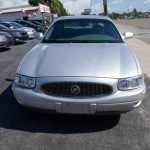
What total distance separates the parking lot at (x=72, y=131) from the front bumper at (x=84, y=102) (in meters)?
0.33

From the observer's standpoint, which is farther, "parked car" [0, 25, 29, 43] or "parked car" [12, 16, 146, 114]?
"parked car" [0, 25, 29, 43]

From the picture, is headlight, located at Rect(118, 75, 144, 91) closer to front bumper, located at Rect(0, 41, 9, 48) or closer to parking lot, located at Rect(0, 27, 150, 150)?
parking lot, located at Rect(0, 27, 150, 150)

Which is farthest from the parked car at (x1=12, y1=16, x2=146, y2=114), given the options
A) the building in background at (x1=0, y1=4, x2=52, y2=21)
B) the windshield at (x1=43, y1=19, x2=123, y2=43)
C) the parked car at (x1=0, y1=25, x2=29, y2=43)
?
the building in background at (x1=0, y1=4, x2=52, y2=21)

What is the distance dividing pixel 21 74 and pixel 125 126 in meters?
1.65

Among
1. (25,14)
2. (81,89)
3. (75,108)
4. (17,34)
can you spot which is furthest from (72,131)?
(25,14)

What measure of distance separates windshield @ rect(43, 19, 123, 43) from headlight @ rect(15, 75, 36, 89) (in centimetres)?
168

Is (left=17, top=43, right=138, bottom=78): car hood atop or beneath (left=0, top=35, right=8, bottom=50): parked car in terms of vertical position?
atop

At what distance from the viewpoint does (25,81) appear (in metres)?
5.11

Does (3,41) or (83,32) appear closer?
(83,32)

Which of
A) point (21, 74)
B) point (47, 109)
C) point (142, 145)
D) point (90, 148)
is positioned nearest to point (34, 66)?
point (21, 74)

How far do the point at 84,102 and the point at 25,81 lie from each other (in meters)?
0.90

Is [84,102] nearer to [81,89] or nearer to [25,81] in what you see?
[81,89]

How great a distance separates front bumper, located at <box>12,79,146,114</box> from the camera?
Answer: 4.82 m

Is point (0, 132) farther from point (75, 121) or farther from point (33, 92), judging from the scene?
point (75, 121)
